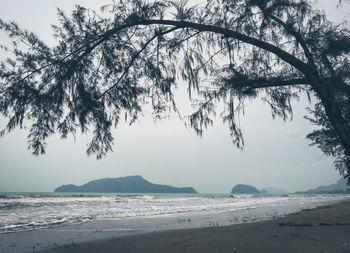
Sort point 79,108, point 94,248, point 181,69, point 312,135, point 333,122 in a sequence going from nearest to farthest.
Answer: point 333,122
point 79,108
point 181,69
point 94,248
point 312,135

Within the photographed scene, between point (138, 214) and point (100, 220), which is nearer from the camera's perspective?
point (100, 220)

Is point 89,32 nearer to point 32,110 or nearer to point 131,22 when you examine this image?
point 131,22

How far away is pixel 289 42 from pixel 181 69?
1.95 m

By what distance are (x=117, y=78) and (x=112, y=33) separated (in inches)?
26.5

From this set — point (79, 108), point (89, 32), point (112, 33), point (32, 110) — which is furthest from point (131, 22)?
point (32, 110)

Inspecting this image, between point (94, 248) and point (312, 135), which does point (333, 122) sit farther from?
point (312, 135)

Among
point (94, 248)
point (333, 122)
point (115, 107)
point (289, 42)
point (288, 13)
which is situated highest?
point (288, 13)

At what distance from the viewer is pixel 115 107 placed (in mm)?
4363

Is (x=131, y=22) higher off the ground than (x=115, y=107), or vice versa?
(x=131, y=22)

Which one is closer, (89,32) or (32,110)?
(32,110)

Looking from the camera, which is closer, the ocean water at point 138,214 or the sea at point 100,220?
the sea at point 100,220

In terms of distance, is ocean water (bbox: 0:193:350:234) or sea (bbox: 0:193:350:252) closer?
sea (bbox: 0:193:350:252)

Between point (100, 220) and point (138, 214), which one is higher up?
point (138, 214)

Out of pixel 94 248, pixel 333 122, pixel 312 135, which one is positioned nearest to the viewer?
pixel 333 122
